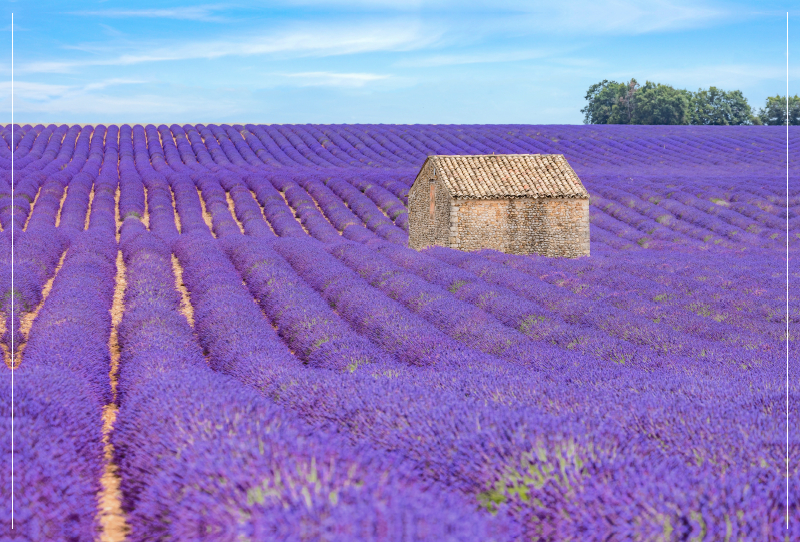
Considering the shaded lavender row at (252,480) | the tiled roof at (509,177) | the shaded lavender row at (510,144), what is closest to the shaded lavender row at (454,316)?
the shaded lavender row at (252,480)

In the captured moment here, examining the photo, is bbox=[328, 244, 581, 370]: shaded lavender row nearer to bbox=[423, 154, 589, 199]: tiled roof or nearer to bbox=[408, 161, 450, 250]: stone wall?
bbox=[408, 161, 450, 250]: stone wall

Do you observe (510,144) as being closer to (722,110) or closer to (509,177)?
(509,177)

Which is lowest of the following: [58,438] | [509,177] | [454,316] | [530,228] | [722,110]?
[454,316]

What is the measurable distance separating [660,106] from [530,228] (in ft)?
178

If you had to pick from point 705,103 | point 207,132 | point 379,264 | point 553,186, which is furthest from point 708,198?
point 705,103

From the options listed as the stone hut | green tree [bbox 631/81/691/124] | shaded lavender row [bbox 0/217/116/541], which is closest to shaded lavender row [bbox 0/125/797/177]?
green tree [bbox 631/81/691/124]

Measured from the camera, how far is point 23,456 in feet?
10.3

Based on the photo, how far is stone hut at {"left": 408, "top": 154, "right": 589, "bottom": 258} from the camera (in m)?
18.8

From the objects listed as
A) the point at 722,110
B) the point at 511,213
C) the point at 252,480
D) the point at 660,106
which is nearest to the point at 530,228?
the point at 511,213

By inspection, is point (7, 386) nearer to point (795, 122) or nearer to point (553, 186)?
point (553, 186)

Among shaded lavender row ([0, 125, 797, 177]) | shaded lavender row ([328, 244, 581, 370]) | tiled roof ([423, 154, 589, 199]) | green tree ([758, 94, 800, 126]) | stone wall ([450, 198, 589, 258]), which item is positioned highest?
green tree ([758, 94, 800, 126])

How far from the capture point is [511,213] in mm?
19016

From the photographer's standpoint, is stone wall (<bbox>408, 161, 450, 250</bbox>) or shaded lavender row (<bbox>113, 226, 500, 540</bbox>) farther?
stone wall (<bbox>408, 161, 450, 250</bbox>)

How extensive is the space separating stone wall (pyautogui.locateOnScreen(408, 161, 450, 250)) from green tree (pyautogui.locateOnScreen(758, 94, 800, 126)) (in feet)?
207
